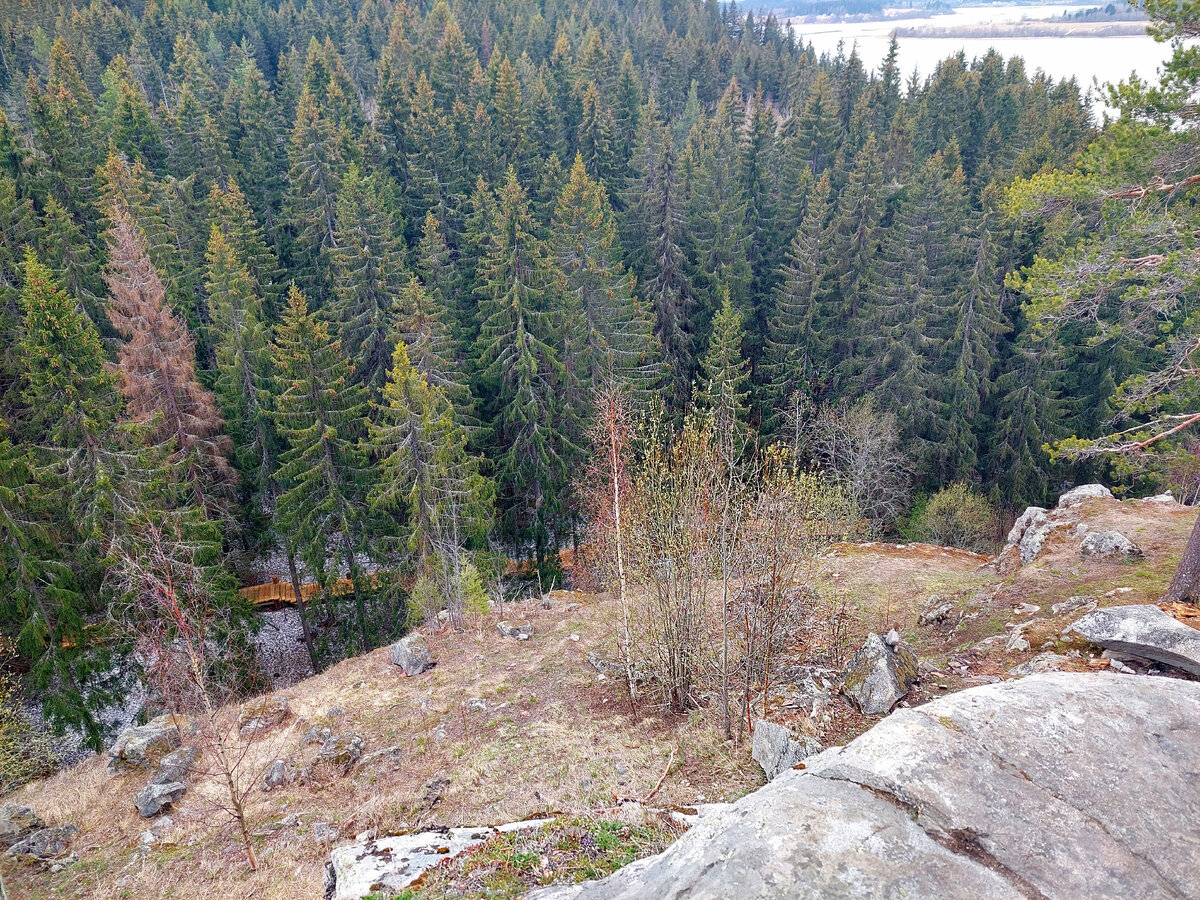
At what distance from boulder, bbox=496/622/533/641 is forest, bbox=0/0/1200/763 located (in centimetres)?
A: 149

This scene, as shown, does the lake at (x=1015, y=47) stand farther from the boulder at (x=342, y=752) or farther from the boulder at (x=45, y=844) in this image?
the boulder at (x=45, y=844)

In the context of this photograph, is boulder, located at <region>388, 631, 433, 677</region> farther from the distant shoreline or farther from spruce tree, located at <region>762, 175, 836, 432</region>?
the distant shoreline

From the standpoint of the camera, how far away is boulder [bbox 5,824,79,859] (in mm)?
12578

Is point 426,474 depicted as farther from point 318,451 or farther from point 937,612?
point 937,612

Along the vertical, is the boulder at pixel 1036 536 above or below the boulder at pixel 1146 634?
below

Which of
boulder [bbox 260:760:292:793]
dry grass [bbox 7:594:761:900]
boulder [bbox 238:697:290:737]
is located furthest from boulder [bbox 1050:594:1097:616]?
boulder [bbox 238:697:290:737]

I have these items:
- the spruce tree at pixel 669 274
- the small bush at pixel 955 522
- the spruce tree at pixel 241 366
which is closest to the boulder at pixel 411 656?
the spruce tree at pixel 241 366

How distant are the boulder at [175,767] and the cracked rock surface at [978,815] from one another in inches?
470

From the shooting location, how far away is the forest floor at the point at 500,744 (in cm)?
1191

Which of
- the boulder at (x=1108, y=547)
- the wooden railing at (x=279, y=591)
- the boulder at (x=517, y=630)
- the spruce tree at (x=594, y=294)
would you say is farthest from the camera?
the wooden railing at (x=279, y=591)

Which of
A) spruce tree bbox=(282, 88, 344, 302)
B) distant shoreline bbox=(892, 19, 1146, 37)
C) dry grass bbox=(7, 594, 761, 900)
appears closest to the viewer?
dry grass bbox=(7, 594, 761, 900)

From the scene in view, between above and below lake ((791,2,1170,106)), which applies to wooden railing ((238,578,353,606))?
below

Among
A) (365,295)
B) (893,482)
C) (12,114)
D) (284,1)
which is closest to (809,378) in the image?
(893,482)

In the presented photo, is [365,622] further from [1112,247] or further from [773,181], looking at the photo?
[773,181]
